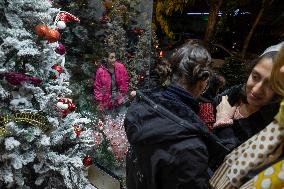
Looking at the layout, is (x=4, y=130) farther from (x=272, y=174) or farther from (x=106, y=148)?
(x=272, y=174)

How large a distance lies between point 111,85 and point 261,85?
4108mm

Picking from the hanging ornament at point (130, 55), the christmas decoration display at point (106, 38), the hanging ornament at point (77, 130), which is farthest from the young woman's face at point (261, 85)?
the hanging ornament at point (130, 55)

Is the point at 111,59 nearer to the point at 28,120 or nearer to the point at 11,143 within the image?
the point at 28,120

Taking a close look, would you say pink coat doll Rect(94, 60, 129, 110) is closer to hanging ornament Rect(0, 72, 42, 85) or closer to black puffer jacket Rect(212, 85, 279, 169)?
hanging ornament Rect(0, 72, 42, 85)

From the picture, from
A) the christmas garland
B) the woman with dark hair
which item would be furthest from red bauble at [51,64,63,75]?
the woman with dark hair

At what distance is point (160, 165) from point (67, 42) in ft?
17.2

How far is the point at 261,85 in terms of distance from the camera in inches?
69.4

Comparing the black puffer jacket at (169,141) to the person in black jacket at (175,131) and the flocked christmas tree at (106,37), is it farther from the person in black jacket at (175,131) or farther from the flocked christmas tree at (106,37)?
the flocked christmas tree at (106,37)

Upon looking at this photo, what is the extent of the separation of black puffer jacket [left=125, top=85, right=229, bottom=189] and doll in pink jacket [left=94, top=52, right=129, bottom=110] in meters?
3.76

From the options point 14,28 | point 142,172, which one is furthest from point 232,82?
point 142,172

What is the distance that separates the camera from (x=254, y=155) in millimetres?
1283

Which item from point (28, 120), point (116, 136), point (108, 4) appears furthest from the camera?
point (108, 4)

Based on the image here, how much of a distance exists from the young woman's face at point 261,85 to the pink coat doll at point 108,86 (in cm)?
389

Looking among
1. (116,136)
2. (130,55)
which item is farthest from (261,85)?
(130,55)
